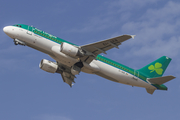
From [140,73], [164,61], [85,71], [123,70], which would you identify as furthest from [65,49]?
[164,61]

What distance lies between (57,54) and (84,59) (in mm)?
3884

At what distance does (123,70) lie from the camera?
41344mm

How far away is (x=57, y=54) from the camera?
37500mm

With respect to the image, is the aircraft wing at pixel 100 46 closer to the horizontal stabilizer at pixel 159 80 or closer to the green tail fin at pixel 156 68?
the green tail fin at pixel 156 68

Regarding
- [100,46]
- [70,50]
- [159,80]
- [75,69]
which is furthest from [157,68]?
[70,50]

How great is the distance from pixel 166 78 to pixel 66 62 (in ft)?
47.9

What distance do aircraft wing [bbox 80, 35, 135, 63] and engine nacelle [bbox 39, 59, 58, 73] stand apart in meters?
6.28

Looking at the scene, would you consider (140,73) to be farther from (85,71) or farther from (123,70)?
(85,71)

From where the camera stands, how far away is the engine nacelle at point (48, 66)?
42.5 m

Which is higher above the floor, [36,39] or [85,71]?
Result: [36,39]

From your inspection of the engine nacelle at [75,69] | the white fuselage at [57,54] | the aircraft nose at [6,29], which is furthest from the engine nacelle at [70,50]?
the aircraft nose at [6,29]

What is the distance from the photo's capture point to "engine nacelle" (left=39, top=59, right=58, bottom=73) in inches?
1674

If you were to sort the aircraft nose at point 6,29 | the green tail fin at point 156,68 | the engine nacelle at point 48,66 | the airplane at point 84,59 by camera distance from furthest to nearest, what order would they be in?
1. the green tail fin at point 156,68
2. the engine nacelle at point 48,66
3. the aircraft nose at point 6,29
4. the airplane at point 84,59

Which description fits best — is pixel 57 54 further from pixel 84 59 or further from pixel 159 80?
pixel 159 80
